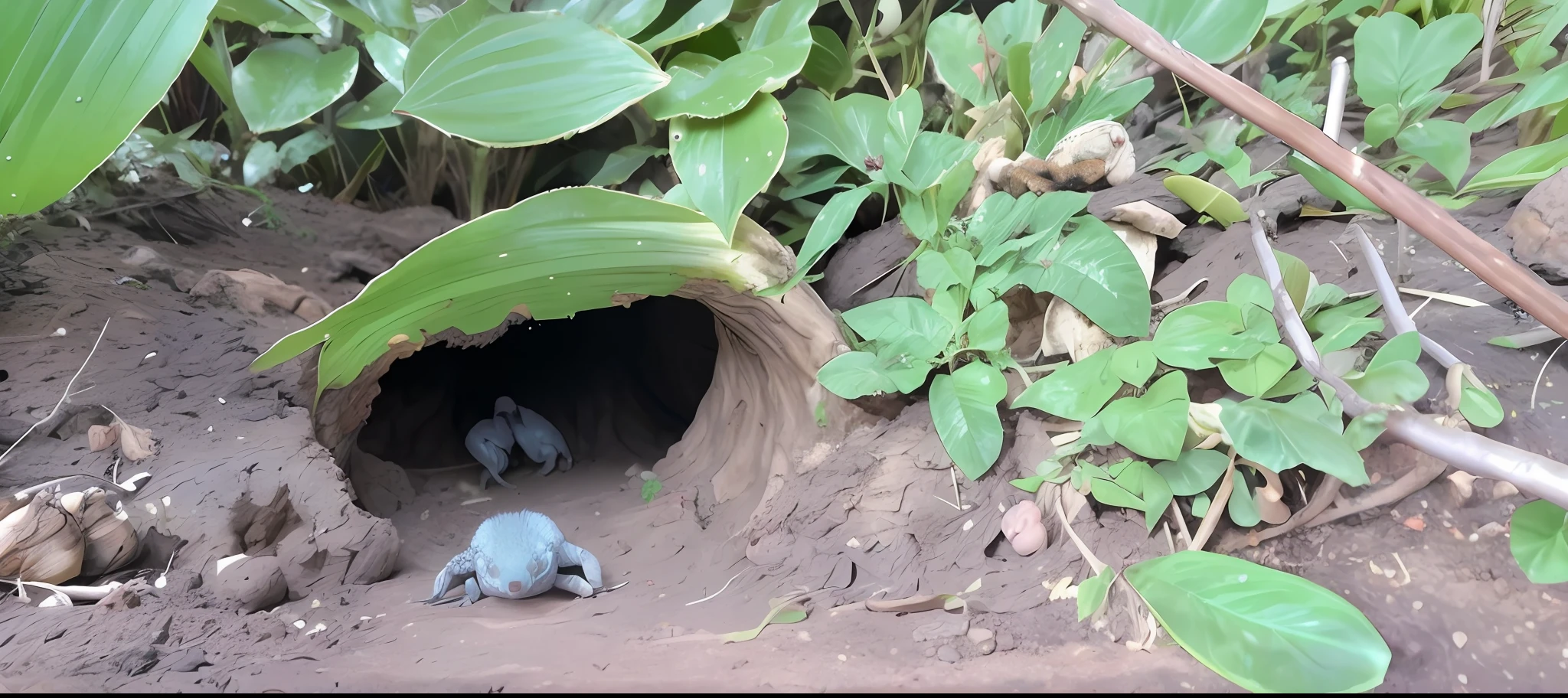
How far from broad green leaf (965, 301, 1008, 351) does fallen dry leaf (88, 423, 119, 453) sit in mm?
1764

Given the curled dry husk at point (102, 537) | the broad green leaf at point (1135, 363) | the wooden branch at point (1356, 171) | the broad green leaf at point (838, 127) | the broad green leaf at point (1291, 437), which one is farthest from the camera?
the broad green leaf at point (838, 127)

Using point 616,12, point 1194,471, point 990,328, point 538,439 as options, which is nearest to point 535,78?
point 616,12

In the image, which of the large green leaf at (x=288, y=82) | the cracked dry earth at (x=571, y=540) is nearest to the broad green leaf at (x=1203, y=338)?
the cracked dry earth at (x=571, y=540)

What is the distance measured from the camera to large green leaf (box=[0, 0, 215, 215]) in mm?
1156

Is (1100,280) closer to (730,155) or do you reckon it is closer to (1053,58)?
(1053,58)

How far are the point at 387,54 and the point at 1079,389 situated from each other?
1.53 m

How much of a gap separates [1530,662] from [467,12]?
1.91 meters

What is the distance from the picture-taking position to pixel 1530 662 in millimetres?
809

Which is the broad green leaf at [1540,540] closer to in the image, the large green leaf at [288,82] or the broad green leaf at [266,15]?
the large green leaf at [288,82]

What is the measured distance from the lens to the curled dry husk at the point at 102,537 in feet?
4.41

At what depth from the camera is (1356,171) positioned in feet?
2.51

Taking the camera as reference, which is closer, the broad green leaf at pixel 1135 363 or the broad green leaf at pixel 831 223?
the broad green leaf at pixel 1135 363

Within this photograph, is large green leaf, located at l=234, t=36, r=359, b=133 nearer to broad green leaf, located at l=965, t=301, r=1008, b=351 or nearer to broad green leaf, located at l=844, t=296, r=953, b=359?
broad green leaf, located at l=844, t=296, r=953, b=359

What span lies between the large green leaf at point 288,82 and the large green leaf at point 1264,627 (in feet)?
5.97
